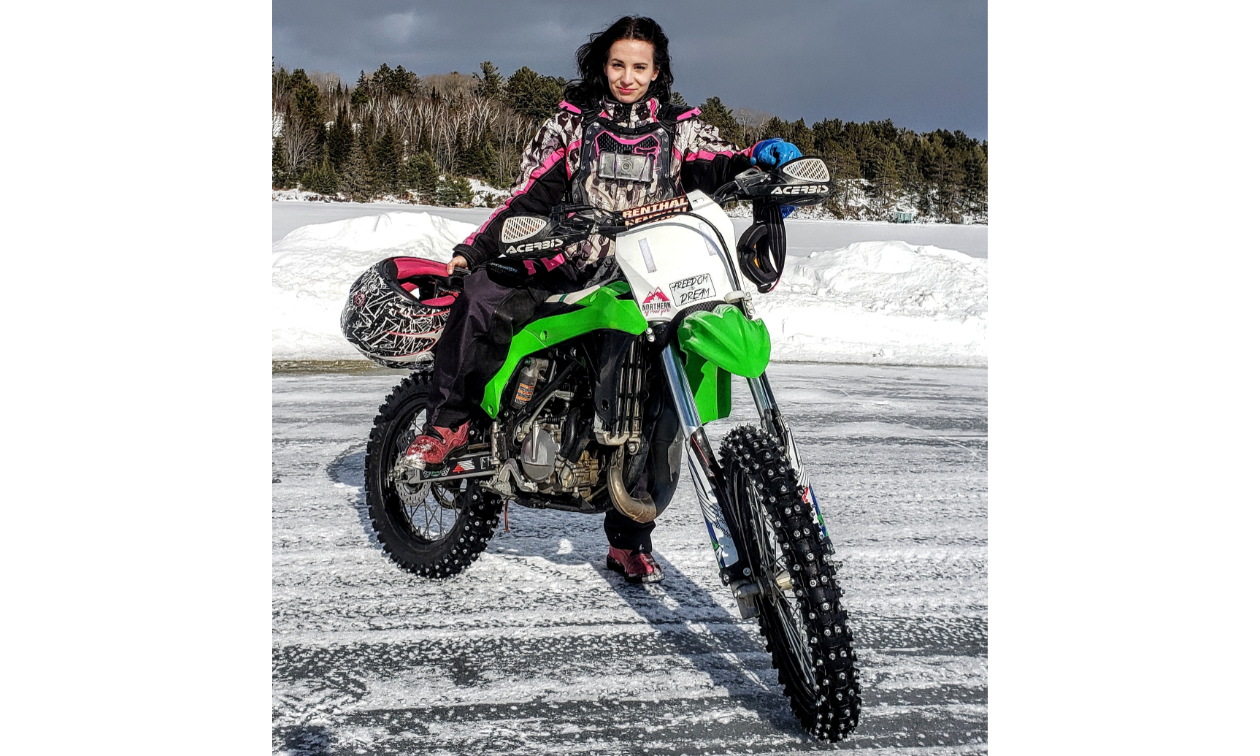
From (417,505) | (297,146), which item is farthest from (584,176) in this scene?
(297,146)

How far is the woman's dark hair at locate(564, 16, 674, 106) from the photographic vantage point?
3398 mm

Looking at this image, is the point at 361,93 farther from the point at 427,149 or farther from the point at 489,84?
the point at 489,84

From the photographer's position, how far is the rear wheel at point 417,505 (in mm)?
3793

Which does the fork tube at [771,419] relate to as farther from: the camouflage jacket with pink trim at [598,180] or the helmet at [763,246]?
the camouflage jacket with pink trim at [598,180]

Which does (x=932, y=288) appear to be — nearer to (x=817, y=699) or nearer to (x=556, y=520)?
(x=556, y=520)

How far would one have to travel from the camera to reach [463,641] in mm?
3201

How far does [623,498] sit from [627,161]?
119 centimetres

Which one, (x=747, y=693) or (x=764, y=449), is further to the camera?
(x=747, y=693)

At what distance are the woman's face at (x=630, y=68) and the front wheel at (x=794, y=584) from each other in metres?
1.37

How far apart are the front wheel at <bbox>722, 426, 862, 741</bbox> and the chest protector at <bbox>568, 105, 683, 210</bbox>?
1.11 metres

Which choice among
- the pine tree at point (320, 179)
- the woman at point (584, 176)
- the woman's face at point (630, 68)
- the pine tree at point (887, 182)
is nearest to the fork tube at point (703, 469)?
the woman at point (584, 176)

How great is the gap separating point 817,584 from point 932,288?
10859 mm

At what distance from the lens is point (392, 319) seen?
3621mm
